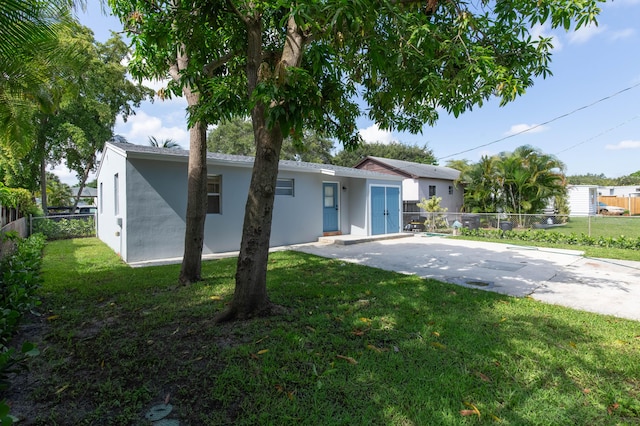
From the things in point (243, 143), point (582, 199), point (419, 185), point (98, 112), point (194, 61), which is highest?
point (243, 143)

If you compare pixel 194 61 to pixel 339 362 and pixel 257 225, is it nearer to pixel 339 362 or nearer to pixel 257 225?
pixel 257 225

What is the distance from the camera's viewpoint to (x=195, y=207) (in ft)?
Answer: 18.6

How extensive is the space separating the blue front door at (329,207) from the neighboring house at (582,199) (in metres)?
19.0

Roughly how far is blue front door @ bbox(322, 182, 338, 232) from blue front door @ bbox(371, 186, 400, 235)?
1.52 m

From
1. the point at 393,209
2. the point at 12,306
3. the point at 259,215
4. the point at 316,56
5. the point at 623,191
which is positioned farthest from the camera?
the point at 623,191

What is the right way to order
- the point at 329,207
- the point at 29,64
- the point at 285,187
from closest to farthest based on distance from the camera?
the point at 29,64 → the point at 285,187 → the point at 329,207

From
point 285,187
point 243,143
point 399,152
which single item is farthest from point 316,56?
point 399,152

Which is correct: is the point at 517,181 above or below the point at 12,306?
above

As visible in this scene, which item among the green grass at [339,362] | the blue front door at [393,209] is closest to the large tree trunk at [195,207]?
the green grass at [339,362]

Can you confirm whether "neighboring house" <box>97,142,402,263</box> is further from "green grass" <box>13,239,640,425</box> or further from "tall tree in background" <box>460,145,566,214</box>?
"tall tree in background" <box>460,145,566,214</box>

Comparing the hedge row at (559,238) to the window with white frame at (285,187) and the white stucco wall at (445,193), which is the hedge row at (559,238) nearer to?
the white stucco wall at (445,193)

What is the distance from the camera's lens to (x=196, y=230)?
571 cm

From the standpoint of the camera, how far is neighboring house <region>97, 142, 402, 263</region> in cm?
805

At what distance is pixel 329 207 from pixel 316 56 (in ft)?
32.5
